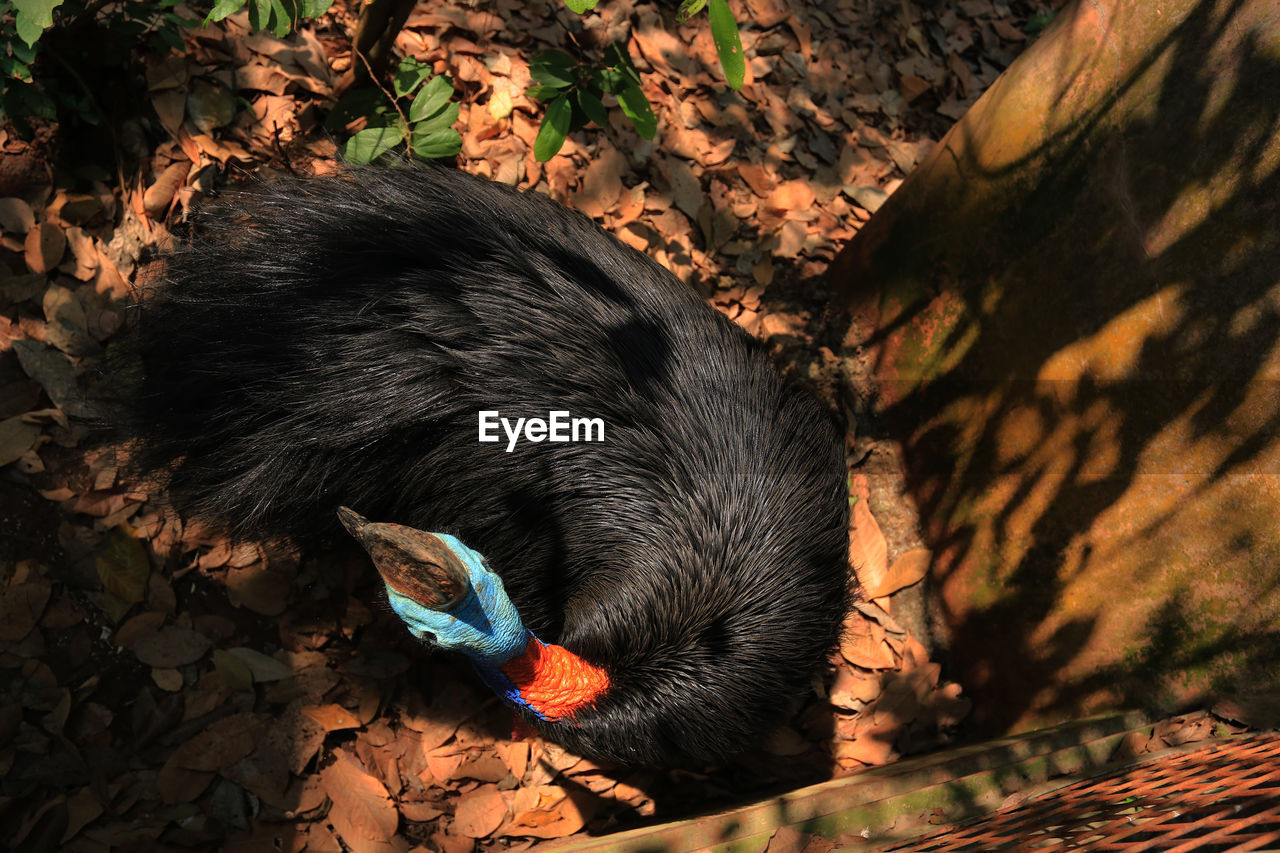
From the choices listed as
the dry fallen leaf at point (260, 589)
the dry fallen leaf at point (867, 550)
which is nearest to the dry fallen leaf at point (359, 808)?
the dry fallen leaf at point (260, 589)

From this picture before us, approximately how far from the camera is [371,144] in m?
2.52

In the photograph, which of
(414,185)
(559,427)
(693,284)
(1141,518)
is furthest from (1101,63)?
(414,185)

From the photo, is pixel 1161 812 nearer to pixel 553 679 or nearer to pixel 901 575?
pixel 553 679

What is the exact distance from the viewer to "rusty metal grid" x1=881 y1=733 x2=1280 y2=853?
1314 mm

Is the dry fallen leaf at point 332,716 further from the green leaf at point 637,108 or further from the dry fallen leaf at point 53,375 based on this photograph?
the green leaf at point 637,108

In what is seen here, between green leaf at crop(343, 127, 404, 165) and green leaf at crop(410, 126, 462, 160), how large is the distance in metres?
0.06

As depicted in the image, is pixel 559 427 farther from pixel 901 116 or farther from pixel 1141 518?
pixel 901 116

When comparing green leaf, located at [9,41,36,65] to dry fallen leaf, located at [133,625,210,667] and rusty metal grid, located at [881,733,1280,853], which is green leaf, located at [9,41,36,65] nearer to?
dry fallen leaf, located at [133,625,210,667]

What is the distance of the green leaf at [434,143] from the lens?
258 cm

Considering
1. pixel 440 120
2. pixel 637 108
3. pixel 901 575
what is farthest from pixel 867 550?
pixel 440 120

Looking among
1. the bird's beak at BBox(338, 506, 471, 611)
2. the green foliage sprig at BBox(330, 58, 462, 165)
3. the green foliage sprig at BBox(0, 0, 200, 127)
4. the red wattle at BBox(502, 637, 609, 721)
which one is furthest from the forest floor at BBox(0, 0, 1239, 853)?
the bird's beak at BBox(338, 506, 471, 611)

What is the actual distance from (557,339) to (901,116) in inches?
96.1

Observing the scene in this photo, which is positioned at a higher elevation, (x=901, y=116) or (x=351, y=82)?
(x=901, y=116)

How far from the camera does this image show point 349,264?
84.0 inches
